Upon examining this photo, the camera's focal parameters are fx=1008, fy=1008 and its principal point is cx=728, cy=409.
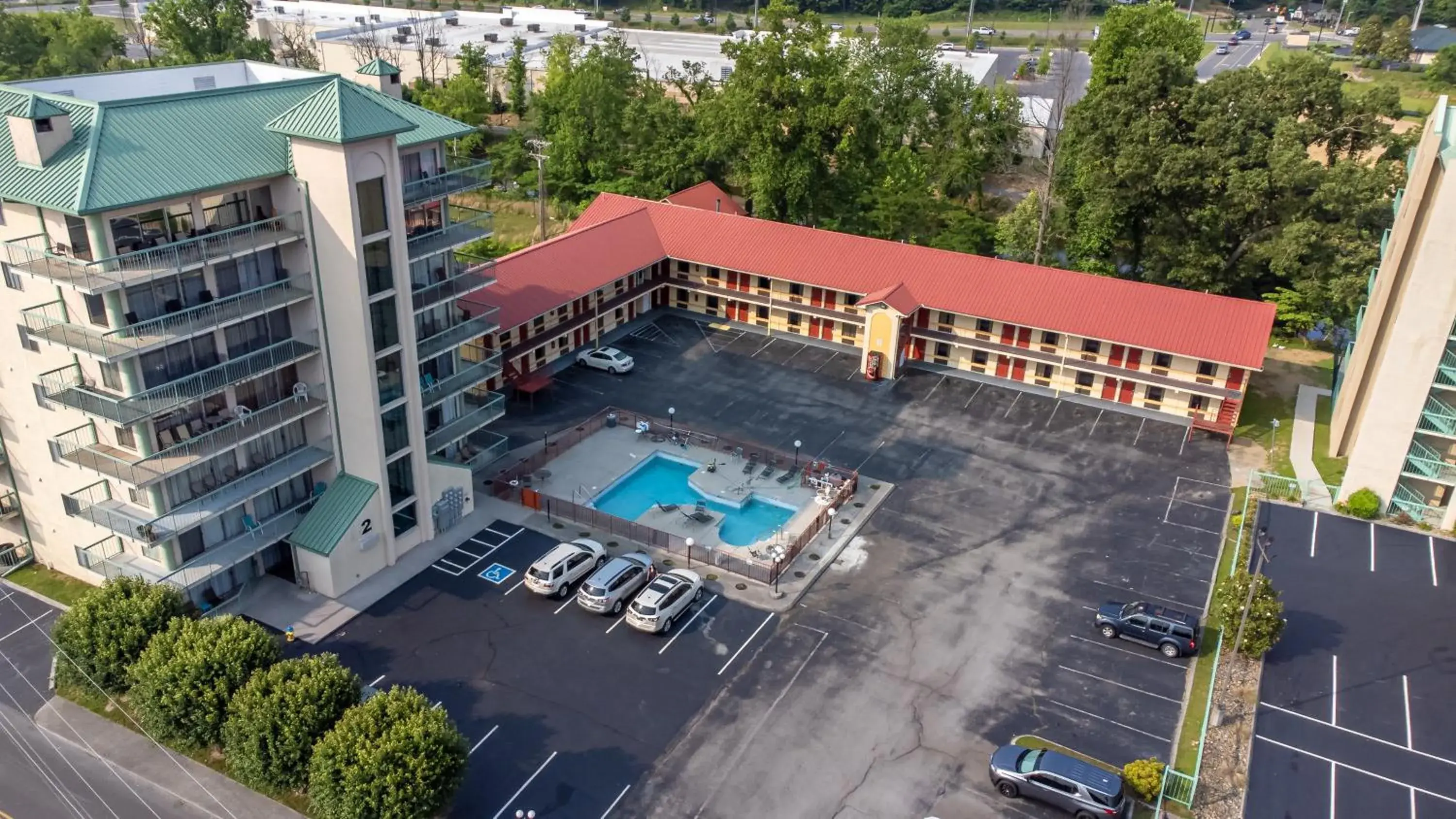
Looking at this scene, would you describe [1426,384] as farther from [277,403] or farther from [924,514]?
[277,403]

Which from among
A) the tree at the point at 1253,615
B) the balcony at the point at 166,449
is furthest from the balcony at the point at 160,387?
the tree at the point at 1253,615

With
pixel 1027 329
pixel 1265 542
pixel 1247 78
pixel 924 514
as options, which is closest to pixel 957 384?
pixel 1027 329

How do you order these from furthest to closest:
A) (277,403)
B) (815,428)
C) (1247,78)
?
(1247,78)
(815,428)
(277,403)

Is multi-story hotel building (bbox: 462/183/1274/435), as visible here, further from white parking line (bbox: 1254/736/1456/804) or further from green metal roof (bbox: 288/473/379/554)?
white parking line (bbox: 1254/736/1456/804)

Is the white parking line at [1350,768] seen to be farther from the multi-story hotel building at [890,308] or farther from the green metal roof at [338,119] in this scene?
the green metal roof at [338,119]

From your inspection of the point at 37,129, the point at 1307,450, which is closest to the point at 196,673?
the point at 37,129

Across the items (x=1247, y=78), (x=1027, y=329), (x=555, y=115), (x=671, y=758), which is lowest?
(x=671, y=758)
